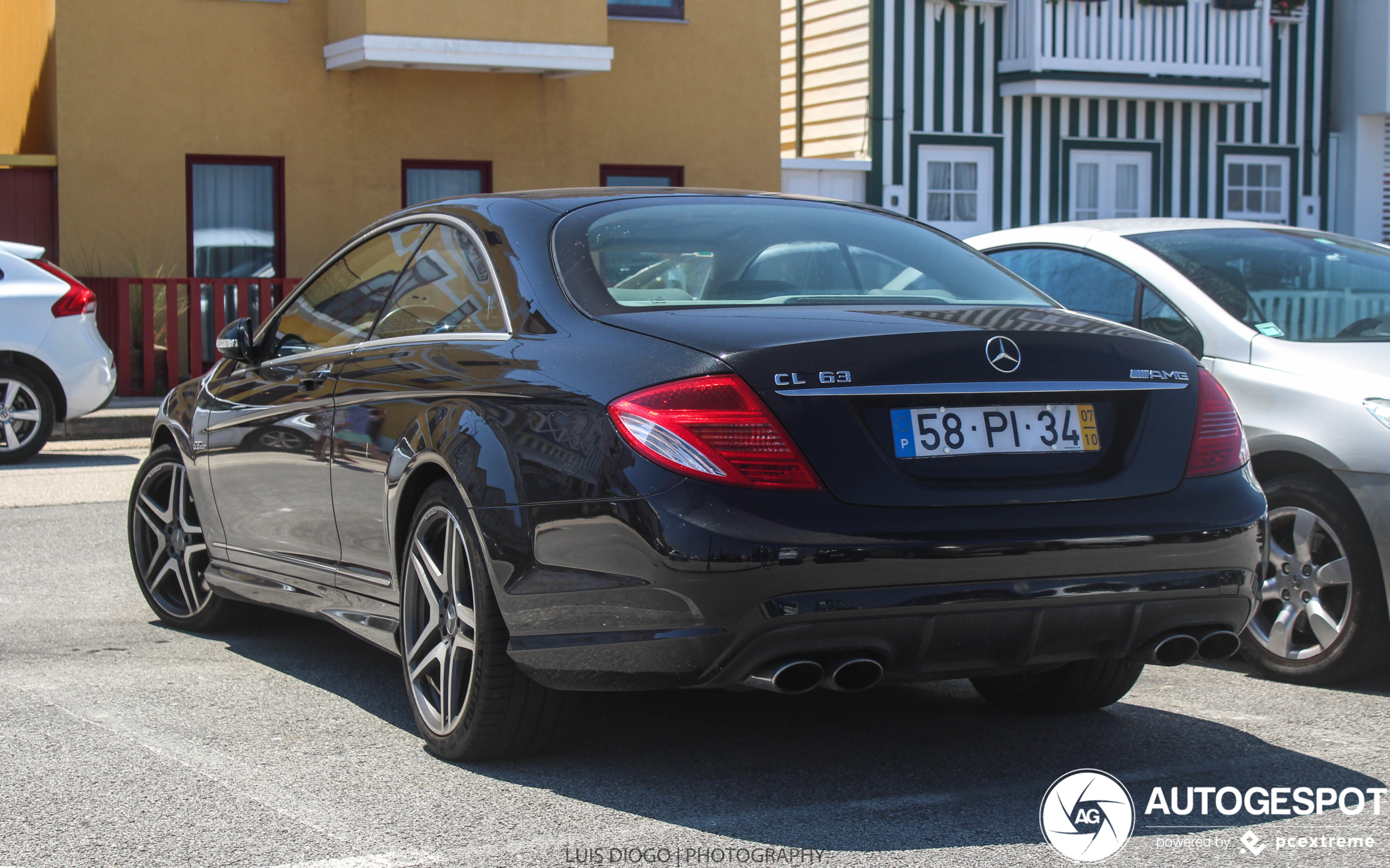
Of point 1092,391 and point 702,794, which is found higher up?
point 1092,391

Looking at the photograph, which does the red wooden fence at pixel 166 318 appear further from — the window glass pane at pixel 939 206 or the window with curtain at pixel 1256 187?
the window with curtain at pixel 1256 187

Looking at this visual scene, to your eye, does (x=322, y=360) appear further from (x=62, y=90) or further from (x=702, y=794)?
(x=62, y=90)

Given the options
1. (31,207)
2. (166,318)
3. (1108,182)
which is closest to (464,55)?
(166,318)

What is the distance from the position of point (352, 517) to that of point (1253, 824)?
254 cm

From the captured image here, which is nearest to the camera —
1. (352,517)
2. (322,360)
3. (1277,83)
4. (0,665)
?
(352,517)

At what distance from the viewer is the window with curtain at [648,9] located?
66.7 ft

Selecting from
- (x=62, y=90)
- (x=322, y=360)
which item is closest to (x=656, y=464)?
(x=322, y=360)

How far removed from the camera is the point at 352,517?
4.86 meters

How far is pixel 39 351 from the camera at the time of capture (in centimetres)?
1263

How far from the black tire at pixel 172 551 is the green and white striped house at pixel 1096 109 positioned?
17406mm

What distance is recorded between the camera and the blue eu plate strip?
150 inches

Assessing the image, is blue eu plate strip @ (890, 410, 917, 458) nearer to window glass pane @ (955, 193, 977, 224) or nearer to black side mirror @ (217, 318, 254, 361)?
black side mirror @ (217, 318, 254, 361)

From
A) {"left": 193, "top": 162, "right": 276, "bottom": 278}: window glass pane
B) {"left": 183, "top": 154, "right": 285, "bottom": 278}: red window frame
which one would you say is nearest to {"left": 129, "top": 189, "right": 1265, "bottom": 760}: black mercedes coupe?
{"left": 183, "top": 154, "right": 285, "bottom": 278}: red window frame

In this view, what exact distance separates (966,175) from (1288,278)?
17839 millimetres
